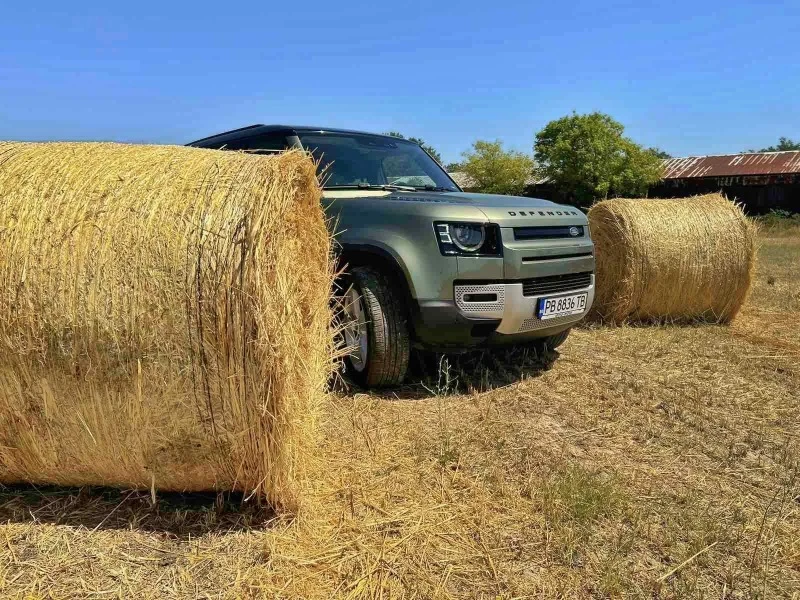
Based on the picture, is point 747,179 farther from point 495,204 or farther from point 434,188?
point 495,204

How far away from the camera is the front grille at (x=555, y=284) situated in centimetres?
432

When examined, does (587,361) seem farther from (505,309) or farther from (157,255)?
(157,255)

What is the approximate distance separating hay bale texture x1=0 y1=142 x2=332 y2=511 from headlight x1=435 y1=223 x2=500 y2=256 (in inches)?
63.7

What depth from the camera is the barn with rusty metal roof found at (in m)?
30.4

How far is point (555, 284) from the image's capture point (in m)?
4.55

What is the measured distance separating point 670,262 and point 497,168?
122 ft

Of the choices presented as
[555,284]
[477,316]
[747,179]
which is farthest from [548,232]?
[747,179]

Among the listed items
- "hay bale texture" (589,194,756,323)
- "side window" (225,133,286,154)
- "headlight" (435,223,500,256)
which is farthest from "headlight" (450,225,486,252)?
"hay bale texture" (589,194,756,323)

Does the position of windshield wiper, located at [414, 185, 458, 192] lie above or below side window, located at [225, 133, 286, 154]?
below

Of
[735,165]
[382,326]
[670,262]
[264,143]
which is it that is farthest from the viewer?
[735,165]

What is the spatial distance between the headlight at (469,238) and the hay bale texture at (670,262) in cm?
317

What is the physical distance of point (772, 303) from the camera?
826 centimetres

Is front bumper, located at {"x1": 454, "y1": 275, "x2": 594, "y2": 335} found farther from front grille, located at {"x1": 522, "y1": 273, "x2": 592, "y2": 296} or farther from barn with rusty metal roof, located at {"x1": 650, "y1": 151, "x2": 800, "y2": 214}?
barn with rusty metal roof, located at {"x1": 650, "y1": 151, "x2": 800, "y2": 214}

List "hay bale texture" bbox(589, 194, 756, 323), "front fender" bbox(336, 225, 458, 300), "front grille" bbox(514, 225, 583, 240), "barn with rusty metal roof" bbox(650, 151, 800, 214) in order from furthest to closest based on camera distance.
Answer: "barn with rusty metal roof" bbox(650, 151, 800, 214) < "hay bale texture" bbox(589, 194, 756, 323) < "front grille" bbox(514, 225, 583, 240) < "front fender" bbox(336, 225, 458, 300)
